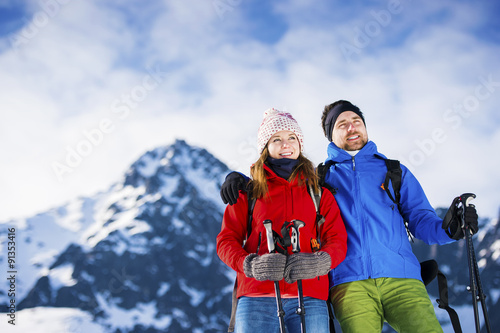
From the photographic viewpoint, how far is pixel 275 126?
4734 millimetres

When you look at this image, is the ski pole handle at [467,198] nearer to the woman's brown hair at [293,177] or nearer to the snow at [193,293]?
the woman's brown hair at [293,177]

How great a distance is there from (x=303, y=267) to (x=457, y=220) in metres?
1.74

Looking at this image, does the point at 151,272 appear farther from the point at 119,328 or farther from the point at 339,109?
the point at 339,109

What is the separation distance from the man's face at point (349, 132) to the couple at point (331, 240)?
0.17 metres

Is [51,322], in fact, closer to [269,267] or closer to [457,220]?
[269,267]

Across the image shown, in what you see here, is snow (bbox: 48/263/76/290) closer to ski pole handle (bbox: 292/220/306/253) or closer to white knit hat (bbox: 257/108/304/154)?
white knit hat (bbox: 257/108/304/154)

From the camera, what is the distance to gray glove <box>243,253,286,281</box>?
3342mm

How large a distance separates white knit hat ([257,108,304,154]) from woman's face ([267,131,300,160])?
5 cm

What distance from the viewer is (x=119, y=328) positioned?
4852 inches

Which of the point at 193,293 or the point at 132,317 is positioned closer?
the point at 132,317

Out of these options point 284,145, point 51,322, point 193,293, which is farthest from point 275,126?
point 193,293

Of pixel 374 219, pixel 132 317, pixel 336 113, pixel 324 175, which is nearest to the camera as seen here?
pixel 374 219

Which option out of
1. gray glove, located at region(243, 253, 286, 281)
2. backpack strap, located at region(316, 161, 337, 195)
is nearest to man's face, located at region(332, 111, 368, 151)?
backpack strap, located at region(316, 161, 337, 195)

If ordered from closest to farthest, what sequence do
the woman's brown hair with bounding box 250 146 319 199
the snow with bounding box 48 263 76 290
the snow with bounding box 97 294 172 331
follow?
the woman's brown hair with bounding box 250 146 319 199, the snow with bounding box 97 294 172 331, the snow with bounding box 48 263 76 290
